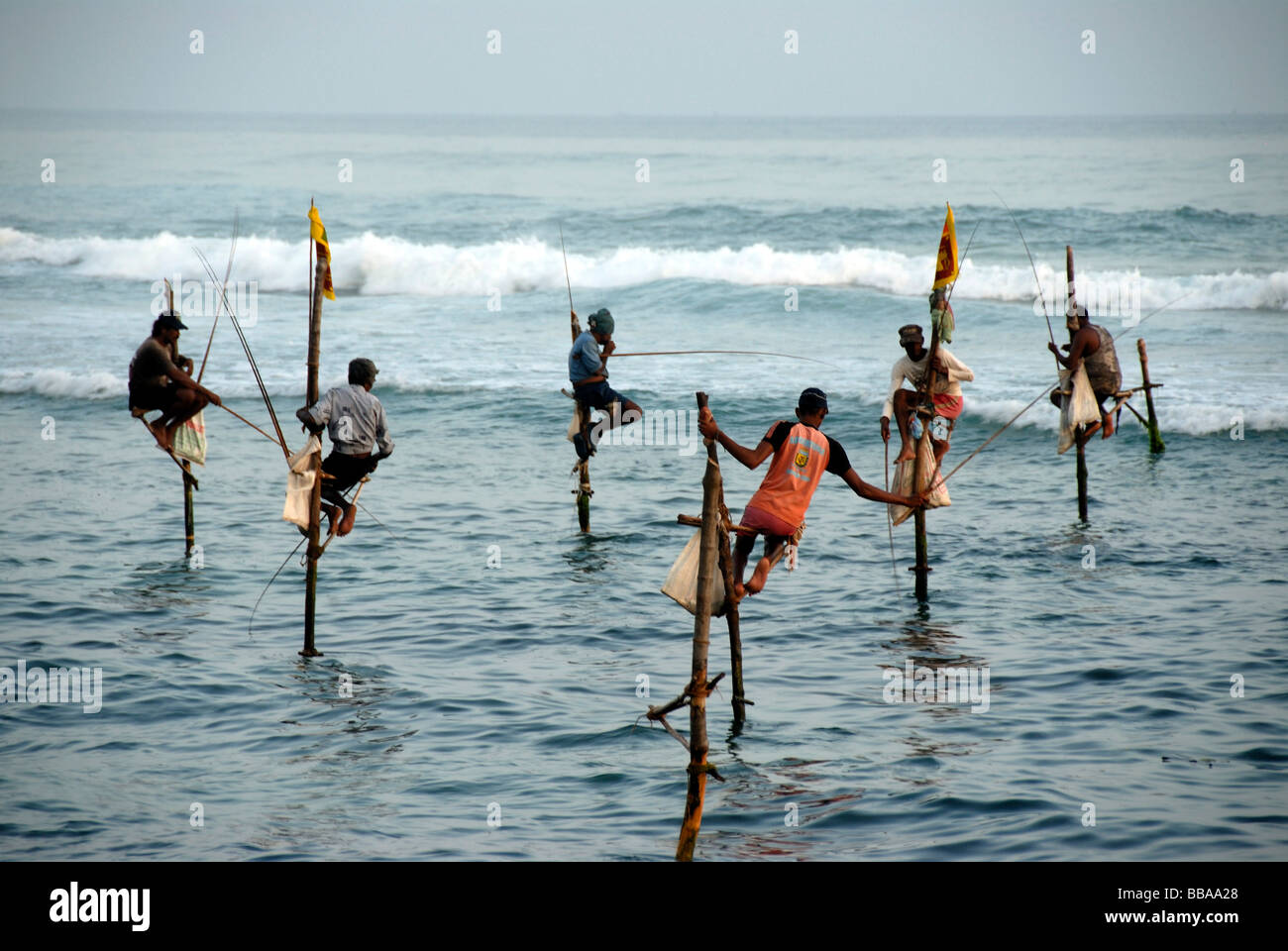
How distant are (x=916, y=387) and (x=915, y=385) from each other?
0.17ft

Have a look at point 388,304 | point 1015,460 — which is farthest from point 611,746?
point 388,304

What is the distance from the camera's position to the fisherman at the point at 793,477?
8969 millimetres

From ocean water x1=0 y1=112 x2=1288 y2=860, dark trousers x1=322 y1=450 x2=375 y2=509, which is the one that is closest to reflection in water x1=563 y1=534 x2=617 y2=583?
ocean water x1=0 y1=112 x2=1288 y2=860

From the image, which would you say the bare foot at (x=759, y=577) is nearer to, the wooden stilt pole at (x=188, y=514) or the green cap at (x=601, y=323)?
the green cap at (x=601, y=323)

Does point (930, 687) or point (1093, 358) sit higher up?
point (1093, 358)

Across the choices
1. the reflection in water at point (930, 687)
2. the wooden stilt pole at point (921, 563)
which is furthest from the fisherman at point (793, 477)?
the wooden stilt pole at point (921, 563)

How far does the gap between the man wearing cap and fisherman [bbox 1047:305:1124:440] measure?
2821mm

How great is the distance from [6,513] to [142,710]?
21.4ft

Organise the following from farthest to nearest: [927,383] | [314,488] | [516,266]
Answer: [516,266] → [927,383] → [314,488]

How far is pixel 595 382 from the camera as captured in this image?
1392 centimetres

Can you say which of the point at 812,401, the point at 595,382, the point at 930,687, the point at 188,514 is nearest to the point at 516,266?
the point at 595,382

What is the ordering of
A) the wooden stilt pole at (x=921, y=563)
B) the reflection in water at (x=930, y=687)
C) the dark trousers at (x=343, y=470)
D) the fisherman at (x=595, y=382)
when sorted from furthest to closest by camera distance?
the fisherman at (x=595, y=382) → the wooden stilt pole at (x=921, y=563) → the dark trousers at (x=343, y=470) → the reflection in water at (x=930, y=687)

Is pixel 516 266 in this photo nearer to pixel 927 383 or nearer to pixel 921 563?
pixel 921 563

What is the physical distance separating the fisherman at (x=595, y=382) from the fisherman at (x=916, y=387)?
11.0 ft
